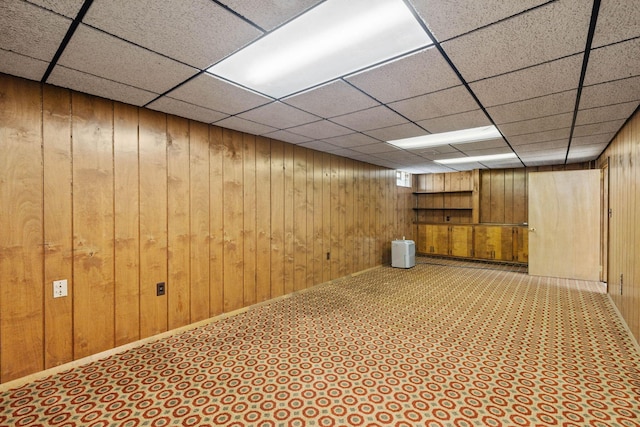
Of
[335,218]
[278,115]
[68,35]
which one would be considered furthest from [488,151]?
[68,35]

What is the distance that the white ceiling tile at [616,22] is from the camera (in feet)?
4.87

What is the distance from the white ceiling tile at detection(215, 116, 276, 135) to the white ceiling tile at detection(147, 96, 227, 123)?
122mm

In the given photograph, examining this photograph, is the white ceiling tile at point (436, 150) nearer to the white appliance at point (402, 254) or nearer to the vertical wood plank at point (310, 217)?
the vertical wood plank at point (310, 217)

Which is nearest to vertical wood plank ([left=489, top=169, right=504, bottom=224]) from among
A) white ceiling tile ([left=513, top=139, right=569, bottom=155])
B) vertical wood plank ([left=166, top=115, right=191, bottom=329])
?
white ceiling tile ([left=513, top=139, right=569, bottom=155])

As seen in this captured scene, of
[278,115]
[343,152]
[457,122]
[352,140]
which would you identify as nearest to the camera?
[278,115]

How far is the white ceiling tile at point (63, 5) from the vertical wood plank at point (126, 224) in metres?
1.41

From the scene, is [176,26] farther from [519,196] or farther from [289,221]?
[519,196]

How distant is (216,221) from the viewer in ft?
12.1

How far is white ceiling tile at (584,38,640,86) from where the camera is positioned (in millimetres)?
1878

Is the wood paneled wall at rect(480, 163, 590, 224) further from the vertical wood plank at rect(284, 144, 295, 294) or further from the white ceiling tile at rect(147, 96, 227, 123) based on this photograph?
the white ceiling tile at rect(147, 96, 227, 123)

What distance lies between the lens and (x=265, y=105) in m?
2.98

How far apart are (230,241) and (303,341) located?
1618mm

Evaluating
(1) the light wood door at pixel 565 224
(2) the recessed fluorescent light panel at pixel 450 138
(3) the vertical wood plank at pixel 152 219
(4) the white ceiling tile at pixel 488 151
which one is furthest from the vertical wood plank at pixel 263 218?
(1) the light wood door at pixel 565 224

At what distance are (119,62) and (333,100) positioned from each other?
1728 mm
